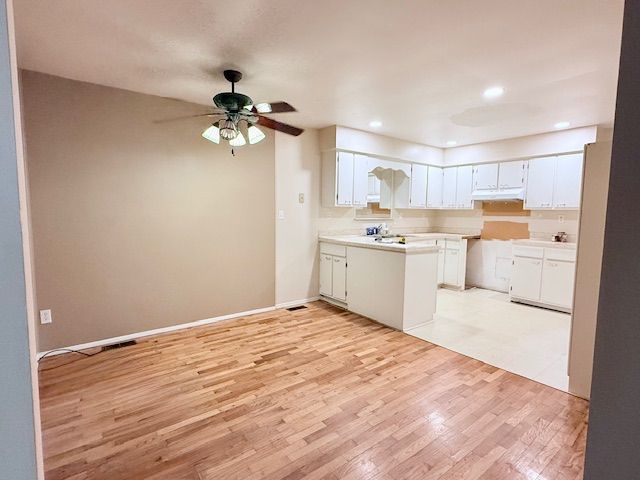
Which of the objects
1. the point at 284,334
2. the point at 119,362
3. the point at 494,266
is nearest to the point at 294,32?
the point at 284,334

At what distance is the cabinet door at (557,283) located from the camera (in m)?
4.11

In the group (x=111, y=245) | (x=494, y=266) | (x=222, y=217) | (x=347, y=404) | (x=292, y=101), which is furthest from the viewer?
(x=494, y=266)

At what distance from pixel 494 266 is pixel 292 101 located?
172 inches

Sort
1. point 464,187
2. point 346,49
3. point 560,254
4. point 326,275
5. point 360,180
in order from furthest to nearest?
1. point 464,187
2. point 360,180
3. point 326,275
4. point 560,254
5. point 346,49

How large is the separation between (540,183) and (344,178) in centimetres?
286

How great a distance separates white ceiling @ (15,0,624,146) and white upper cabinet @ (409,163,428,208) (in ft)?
6.70

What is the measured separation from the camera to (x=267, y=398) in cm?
229

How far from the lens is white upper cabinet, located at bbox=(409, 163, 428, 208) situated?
5.55 metres

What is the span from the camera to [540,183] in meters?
4.65

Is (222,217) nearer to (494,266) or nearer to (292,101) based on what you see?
(292,101)

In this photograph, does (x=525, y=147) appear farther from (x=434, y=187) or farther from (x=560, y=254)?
(x=560, y=254)

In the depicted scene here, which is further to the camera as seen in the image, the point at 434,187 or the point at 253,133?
the point at 434,187

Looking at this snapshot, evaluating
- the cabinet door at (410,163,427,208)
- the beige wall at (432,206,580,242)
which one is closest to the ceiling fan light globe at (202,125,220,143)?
the cabinet door at (410,163,427,208)

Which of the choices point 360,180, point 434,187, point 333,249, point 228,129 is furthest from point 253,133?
point 434,187
